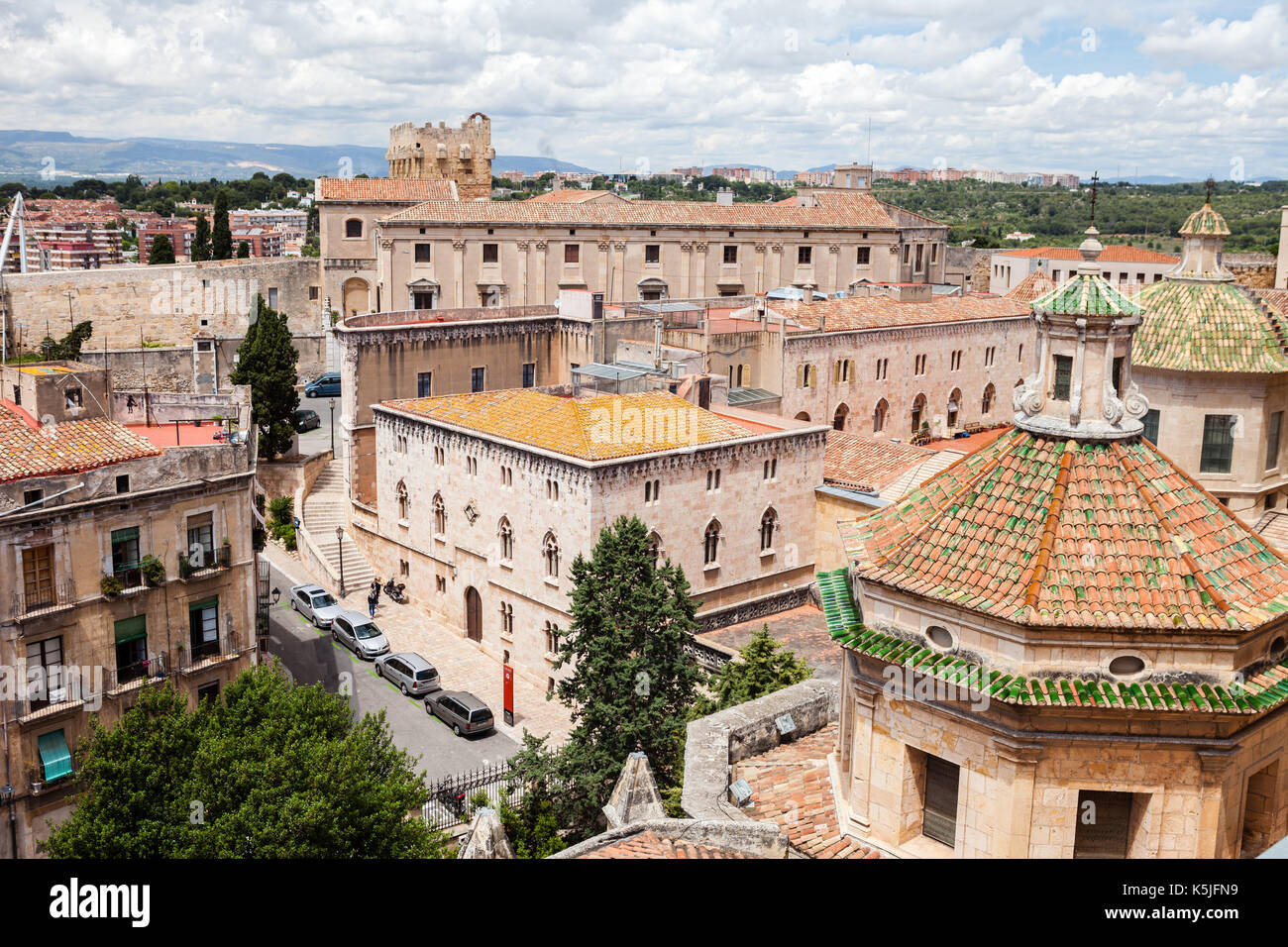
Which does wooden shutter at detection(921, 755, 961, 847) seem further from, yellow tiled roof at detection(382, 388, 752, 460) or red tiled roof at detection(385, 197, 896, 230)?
red tiled roof at detection(385, 197, 896, 230)

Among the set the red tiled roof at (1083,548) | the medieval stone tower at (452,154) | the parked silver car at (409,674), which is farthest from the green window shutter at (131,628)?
the medieval stone tower at (452,154)

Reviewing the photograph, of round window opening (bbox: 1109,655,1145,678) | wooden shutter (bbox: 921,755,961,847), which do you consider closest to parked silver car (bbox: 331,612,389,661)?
wooden shutter (bbox: 921,755,961,847)

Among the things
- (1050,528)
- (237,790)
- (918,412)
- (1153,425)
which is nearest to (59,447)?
(237,790)

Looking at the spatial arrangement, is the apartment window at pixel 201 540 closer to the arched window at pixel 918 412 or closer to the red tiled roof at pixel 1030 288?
the arched window at pixel 918 412

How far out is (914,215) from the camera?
78.6m

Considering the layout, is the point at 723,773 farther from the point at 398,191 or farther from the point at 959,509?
the point at 398,191

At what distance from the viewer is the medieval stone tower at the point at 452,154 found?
82688 millimetres

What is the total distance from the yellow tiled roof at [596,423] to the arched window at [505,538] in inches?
120

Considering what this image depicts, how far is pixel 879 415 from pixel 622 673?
33.0 metres

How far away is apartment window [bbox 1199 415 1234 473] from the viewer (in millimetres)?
25734

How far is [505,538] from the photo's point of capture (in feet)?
129

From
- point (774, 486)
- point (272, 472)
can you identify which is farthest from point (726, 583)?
point (272, 472)
